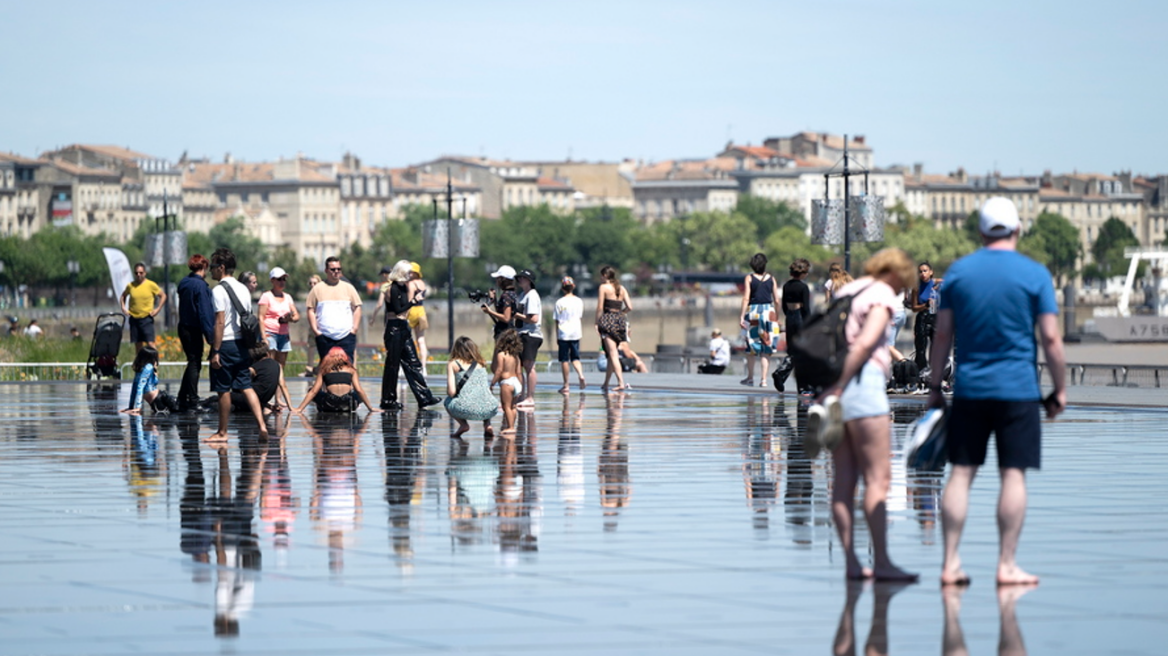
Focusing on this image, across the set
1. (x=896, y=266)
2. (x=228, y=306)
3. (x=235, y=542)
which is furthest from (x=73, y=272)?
(x=896, y=266)

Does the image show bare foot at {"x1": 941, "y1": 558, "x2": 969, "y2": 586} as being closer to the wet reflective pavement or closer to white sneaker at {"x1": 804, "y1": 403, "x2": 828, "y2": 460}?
the wet reflective pavement

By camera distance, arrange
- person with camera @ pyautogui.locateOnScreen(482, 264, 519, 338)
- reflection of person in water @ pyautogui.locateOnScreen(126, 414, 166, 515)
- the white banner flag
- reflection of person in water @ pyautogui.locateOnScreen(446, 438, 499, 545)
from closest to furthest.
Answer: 1. reflection of person in water @ pyautogui.locateOnScreen(446, 438, 499, 545)
2. reflection of person in water @ pyautogui.locateOnScreen(126, 414, 166, 515)
3. person with camera @ pyautogui.locateOnScreen(482, 264, 519, 338)
4. the white banner flag

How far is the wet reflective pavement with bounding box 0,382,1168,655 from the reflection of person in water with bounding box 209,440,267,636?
0.03 metres

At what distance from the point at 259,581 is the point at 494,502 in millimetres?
2992

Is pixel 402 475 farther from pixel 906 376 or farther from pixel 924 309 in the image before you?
pixel 906 376

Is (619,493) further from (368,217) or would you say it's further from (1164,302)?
(368,217)

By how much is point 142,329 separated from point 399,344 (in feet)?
8.68

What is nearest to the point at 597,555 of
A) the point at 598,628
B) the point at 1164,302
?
the point at 598,628

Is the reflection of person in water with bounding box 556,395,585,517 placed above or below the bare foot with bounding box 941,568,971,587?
below

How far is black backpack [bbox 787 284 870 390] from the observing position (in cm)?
807

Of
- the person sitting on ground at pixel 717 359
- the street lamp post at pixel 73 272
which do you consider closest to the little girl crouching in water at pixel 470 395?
the person sitting on ground at pixel 717 359

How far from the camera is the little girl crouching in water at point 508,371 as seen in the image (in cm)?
1633

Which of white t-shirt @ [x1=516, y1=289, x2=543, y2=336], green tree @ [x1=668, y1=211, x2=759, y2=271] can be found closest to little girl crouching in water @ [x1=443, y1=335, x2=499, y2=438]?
white t-shirt @ [x1=516, y1=289, x2=543, y2=336]

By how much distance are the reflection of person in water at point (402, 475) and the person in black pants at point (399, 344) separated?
1.70 feet
